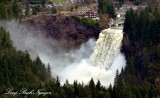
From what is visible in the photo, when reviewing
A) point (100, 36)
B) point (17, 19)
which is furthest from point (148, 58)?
point (17, 19)

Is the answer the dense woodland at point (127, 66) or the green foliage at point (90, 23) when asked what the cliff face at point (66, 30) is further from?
the dense woodland at point (127, 66)

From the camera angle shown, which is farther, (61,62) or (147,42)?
(61,62)

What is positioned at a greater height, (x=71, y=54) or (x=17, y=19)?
(x=17, y=19)

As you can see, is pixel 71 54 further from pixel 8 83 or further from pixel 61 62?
pixel 8 83

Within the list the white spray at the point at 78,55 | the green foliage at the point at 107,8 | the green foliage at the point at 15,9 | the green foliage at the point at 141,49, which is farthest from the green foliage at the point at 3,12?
the green foliage at the point at 141,49

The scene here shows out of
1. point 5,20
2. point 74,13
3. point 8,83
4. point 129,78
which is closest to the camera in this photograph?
point 8,83

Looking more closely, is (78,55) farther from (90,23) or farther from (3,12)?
(3,12)

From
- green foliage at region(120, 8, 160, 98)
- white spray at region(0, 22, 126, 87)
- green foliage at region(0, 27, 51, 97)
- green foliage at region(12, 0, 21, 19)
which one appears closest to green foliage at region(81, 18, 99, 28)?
white spray at region(0, 22, 126, 87)
